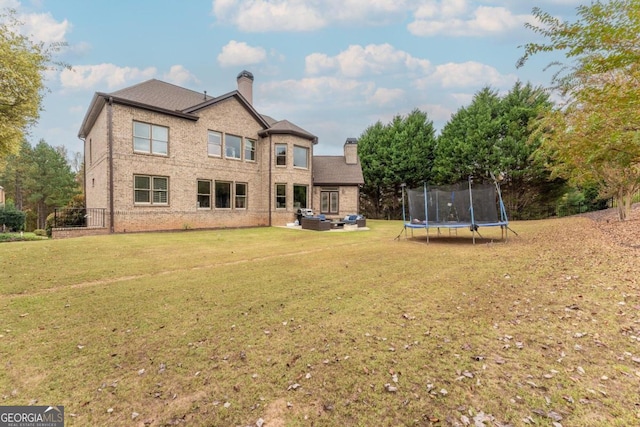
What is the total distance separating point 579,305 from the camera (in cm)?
400

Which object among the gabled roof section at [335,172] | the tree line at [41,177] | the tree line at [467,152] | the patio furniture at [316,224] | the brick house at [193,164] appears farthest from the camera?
the tree line at [41,177]

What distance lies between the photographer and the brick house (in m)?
13.8

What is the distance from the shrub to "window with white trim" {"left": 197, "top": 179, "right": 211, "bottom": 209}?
536 inches

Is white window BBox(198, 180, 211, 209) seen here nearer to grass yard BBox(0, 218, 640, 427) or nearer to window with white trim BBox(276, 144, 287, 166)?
window with white trim BBox(276, 144, 287, 166)

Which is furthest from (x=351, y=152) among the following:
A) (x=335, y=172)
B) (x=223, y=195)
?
(x=223, y=195)

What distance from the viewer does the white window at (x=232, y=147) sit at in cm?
1761

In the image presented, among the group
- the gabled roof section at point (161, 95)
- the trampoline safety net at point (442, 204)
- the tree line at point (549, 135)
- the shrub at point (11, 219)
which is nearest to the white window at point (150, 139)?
the gabled roof section at point (161, 95)

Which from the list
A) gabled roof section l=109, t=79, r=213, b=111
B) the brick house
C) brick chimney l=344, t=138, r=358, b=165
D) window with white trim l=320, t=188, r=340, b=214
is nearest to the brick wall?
the brick house

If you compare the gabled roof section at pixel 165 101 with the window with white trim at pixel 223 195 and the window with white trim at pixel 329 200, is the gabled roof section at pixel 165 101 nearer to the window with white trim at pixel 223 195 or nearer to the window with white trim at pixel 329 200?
the window with white trim at pixel 223 195

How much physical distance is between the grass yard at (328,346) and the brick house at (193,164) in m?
8.89

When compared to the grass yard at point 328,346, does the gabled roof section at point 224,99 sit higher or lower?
higher

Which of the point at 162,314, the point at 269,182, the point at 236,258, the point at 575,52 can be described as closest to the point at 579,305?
the point at 575,52

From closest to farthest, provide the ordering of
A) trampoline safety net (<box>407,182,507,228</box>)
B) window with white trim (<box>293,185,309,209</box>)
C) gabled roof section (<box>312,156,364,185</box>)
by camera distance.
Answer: trampoline safety net (<box>407,182,507,228</box>), window with white trim (<box>293,185,309,209</box>), gabled roof section (<box>312,156,364,185</box>)

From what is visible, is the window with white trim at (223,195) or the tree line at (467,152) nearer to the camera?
the window with white trim at (223,195)
